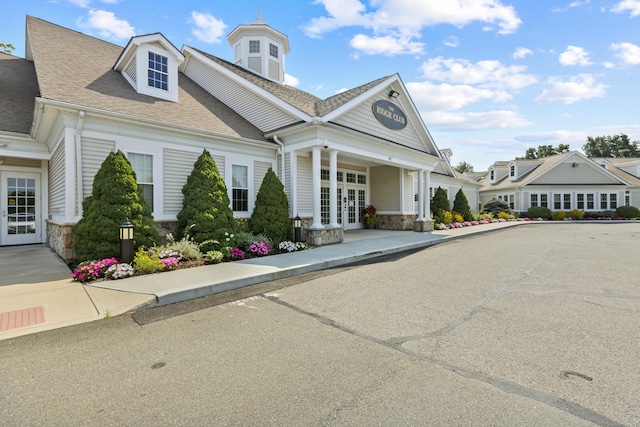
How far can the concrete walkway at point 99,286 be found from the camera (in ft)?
13.9

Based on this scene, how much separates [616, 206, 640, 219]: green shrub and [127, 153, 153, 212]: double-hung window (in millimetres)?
36690

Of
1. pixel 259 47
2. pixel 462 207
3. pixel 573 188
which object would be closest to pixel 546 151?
pixel 573 188

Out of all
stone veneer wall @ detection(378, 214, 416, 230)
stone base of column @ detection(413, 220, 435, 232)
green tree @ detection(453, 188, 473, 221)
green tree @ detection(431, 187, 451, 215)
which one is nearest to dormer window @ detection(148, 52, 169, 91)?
stone veneer wall @ detection(378, 214, 416, 230)

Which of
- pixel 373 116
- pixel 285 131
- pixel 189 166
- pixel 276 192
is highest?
pixel 373 116

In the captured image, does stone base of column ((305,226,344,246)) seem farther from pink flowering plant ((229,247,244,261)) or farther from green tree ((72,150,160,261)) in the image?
green tree ((72,150,160,261))

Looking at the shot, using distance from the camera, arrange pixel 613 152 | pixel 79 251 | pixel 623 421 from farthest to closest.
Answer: pixel 613 152 < pixel 79 251 < pixel 623 421

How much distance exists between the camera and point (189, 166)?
9430mm

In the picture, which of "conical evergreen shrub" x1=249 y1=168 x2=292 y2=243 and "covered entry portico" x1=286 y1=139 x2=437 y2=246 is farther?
"covered entry portico" x1=286 y1=139 x2=437 y2=246

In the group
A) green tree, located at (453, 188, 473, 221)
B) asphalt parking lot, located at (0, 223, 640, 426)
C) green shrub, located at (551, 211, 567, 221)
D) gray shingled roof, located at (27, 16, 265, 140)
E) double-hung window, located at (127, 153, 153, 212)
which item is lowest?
asphalt parking lot, located at (0, 223, 640, 426)

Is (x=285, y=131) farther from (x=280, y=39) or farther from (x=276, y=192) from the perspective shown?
(x=280, y=39)

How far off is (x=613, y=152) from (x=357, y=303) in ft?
257

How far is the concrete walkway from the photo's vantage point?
167 inches

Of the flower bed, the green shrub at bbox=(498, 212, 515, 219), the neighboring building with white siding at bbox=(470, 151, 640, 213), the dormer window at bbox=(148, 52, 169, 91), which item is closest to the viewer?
the flower bed

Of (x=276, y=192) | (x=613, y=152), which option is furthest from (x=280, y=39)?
(x=613, y=152)
